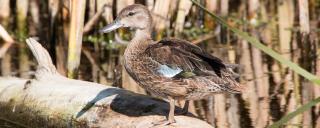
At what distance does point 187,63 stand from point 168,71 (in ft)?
0.59

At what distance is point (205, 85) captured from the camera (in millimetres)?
6137

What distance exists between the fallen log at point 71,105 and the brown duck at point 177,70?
0.72 ft

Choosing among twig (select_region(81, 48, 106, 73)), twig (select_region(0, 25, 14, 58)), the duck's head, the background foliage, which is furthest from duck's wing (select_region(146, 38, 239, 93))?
twig (select_region(0, 25, 14, 58))

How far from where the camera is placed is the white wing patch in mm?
6249

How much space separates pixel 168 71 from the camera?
6.30 m

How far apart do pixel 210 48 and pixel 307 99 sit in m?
3.29

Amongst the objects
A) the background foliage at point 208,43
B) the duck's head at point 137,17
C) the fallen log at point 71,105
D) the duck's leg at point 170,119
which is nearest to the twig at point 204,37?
the background foliage at point 208,43

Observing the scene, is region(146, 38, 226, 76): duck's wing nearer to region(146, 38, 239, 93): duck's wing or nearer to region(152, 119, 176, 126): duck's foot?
region(146, 38, 239, 93): duck's wing

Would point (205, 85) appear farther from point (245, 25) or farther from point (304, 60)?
point (245, 25)

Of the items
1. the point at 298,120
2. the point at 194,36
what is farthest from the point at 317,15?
the point at 298,120

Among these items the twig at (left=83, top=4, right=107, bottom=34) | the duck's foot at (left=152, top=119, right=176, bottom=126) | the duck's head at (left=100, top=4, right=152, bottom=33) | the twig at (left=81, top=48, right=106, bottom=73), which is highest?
the duck's head at (left=100, top=4, right=152, bottom=33)

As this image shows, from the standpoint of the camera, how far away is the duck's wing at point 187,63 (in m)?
6.11

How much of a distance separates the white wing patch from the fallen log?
387 millimetres

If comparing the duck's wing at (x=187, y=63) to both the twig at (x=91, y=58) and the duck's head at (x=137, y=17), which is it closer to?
the duck's head at (x=137, y=17)
